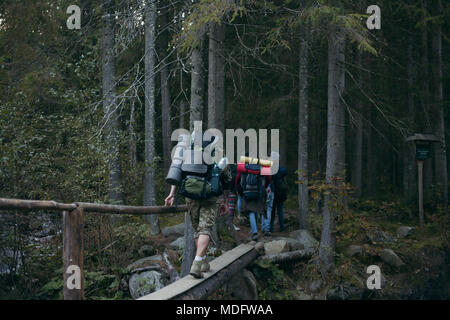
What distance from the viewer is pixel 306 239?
11.0 metres

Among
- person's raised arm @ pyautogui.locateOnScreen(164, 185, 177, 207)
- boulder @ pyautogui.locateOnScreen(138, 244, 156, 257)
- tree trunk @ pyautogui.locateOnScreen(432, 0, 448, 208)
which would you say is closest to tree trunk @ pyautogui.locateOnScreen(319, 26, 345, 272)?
boulder @ pyautogui.locateOnScreen(138, 244, 156, 257)

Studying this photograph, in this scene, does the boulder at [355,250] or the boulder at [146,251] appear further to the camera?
the boulder at [355,250]

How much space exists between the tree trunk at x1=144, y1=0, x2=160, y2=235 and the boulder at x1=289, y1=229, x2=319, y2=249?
3.85 meters

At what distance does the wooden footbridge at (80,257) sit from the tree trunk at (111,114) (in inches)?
118

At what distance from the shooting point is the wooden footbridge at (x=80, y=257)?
163 inches

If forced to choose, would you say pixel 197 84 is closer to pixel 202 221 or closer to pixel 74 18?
pixel 202 221

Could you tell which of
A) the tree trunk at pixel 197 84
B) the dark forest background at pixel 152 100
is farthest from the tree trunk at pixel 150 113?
the tree trunk at pixel 197 84

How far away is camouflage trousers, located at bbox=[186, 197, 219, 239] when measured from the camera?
19.5 feet

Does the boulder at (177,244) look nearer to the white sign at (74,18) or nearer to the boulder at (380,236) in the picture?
the boulder at (380,236)

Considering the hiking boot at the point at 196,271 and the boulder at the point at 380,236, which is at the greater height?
the hiking boot at the point at 196,271

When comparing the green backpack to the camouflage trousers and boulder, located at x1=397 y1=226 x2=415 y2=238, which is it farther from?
boulder, located at x1=397 y1=226 x2=415 y2=238

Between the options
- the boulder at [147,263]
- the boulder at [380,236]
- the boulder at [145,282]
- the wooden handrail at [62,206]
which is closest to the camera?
the wooden handrail at [62,206]

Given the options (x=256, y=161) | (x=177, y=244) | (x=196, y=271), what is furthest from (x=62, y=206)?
(x=256, y=161)
